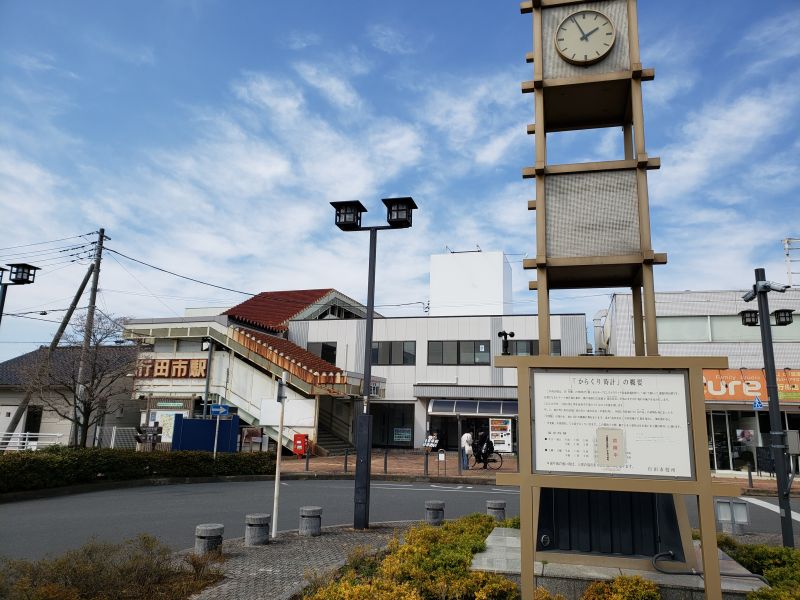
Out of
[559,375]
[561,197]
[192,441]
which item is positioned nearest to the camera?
[559,375]

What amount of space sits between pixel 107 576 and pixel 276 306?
3633cm

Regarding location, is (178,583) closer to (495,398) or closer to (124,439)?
(495,398)

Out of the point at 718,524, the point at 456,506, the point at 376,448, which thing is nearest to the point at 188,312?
the point at 376,448

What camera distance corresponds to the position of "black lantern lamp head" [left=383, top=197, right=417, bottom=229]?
1193 cm

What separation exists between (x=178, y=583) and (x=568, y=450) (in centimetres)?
499

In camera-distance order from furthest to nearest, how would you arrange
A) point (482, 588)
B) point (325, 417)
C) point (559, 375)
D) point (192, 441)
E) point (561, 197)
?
point (325, 417) → point (192, 441) → point (561, 197) → point (559, 375) → point (482, 588)

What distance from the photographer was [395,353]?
35.6 metres

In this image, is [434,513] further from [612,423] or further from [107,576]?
[107,576]

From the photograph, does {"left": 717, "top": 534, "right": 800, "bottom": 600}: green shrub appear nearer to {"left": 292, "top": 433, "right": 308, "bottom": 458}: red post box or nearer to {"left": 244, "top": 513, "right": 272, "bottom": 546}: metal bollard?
{"left": 244, "top": 513, "right": 272, "bottom": 546}: metal bollard

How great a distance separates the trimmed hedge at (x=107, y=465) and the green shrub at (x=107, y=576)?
9940 mm

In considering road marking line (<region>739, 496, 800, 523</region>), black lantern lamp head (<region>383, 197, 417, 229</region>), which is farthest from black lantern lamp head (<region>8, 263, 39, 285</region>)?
road marking line (<region>739, 496, 800, 523</region>)

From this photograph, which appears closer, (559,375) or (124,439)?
(559,375)

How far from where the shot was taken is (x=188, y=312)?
40938mm

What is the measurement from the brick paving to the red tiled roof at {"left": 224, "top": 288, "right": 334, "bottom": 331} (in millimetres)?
25409
